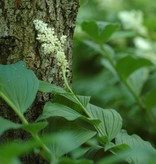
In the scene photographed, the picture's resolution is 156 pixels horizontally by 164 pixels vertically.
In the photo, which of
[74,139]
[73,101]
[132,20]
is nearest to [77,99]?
[73,101]

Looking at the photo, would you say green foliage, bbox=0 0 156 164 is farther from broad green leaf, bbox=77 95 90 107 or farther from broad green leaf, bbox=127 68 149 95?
broad green leaf, bbox=127 68 149 95

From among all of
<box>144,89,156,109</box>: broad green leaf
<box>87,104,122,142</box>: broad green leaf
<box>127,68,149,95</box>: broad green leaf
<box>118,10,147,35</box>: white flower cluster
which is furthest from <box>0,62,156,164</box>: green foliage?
<box>118,10,147,35</box>: white flower cluster

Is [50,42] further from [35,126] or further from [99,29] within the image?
[99,29]

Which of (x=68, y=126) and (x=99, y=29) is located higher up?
(x=99, y=29)

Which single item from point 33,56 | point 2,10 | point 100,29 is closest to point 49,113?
point 33,56

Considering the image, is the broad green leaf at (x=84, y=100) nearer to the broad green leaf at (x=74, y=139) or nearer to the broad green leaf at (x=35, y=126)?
the broad green leaf at (x=74, y=139)
